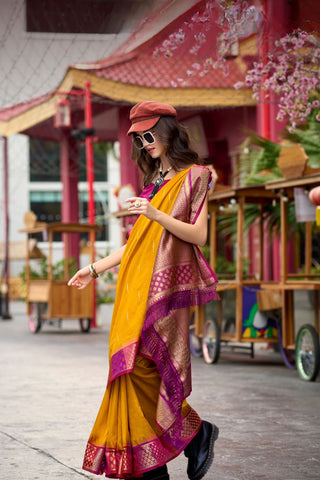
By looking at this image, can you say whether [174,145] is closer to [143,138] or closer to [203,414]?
[143,138]

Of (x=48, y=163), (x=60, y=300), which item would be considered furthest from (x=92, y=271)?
(x=48, y=163)

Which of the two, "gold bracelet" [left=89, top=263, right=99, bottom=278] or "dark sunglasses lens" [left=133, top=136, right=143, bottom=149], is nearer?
"dark sunglasses lens" [left=133, top=136, right=143, bottom=149]

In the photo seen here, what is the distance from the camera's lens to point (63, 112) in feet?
60.5

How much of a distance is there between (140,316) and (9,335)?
12.2 metres

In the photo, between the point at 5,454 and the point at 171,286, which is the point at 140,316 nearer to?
the point at 171,286

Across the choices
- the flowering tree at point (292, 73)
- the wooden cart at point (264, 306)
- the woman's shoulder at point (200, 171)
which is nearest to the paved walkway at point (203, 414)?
the wooden cart at point (264, 306)

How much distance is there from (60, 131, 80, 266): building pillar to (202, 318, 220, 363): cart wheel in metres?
11.6

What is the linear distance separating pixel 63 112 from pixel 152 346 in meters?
14.9

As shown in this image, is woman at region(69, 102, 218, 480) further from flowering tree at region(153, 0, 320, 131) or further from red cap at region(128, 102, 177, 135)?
flowering tree at region(153, 0, 320, 131)

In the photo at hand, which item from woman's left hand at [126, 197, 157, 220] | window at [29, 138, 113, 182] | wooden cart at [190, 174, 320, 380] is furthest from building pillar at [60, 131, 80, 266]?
woman's left hand at [126, 197, 157, 220]

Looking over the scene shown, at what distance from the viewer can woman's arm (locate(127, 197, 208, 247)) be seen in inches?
146

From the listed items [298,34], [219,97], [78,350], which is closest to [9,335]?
[78,350]

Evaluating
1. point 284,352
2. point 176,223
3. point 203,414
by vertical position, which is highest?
point 176,223

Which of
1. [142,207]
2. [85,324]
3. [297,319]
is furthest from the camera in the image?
[85,324]
